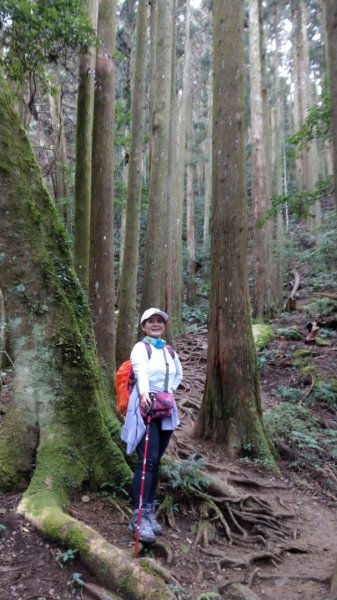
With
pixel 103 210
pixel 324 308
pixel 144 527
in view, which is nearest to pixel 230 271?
pixel 103 210

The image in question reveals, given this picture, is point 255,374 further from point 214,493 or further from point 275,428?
point 214,493

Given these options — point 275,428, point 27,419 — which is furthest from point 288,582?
point 275,428

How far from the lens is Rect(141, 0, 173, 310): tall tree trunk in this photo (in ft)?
33.2

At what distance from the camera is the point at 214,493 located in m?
5.24

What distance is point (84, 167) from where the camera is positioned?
7500 mm

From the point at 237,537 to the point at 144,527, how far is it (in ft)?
4.31

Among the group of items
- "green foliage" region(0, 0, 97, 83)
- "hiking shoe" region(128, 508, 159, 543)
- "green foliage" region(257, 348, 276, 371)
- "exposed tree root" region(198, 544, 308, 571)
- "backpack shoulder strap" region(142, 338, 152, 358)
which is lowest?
"exposed tree root" region(198, 544, 308, 571)

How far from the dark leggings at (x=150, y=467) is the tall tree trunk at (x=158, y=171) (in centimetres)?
585

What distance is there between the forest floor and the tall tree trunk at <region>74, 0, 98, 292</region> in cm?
302

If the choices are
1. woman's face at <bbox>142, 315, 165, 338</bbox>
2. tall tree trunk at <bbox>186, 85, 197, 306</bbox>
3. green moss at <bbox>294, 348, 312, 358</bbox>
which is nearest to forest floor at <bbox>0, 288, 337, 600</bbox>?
woman's face at <bbox>142, 315, 165, 338</bbox>

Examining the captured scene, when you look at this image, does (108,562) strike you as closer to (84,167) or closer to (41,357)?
(41,357)

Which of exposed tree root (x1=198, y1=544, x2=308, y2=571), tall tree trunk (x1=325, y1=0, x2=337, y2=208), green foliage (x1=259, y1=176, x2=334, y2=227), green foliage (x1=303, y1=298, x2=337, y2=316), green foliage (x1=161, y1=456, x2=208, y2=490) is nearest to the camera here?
tall tree trunk (x1=325, y1=0, x2=337, y2=208)

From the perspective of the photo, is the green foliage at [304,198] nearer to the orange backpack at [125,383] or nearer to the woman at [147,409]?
the woman at [147,409]

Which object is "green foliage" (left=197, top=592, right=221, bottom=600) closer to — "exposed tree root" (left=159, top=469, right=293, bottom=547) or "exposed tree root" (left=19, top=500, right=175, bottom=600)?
"exposed tree root" (left=19, top=500, right=175, bottom=600)
